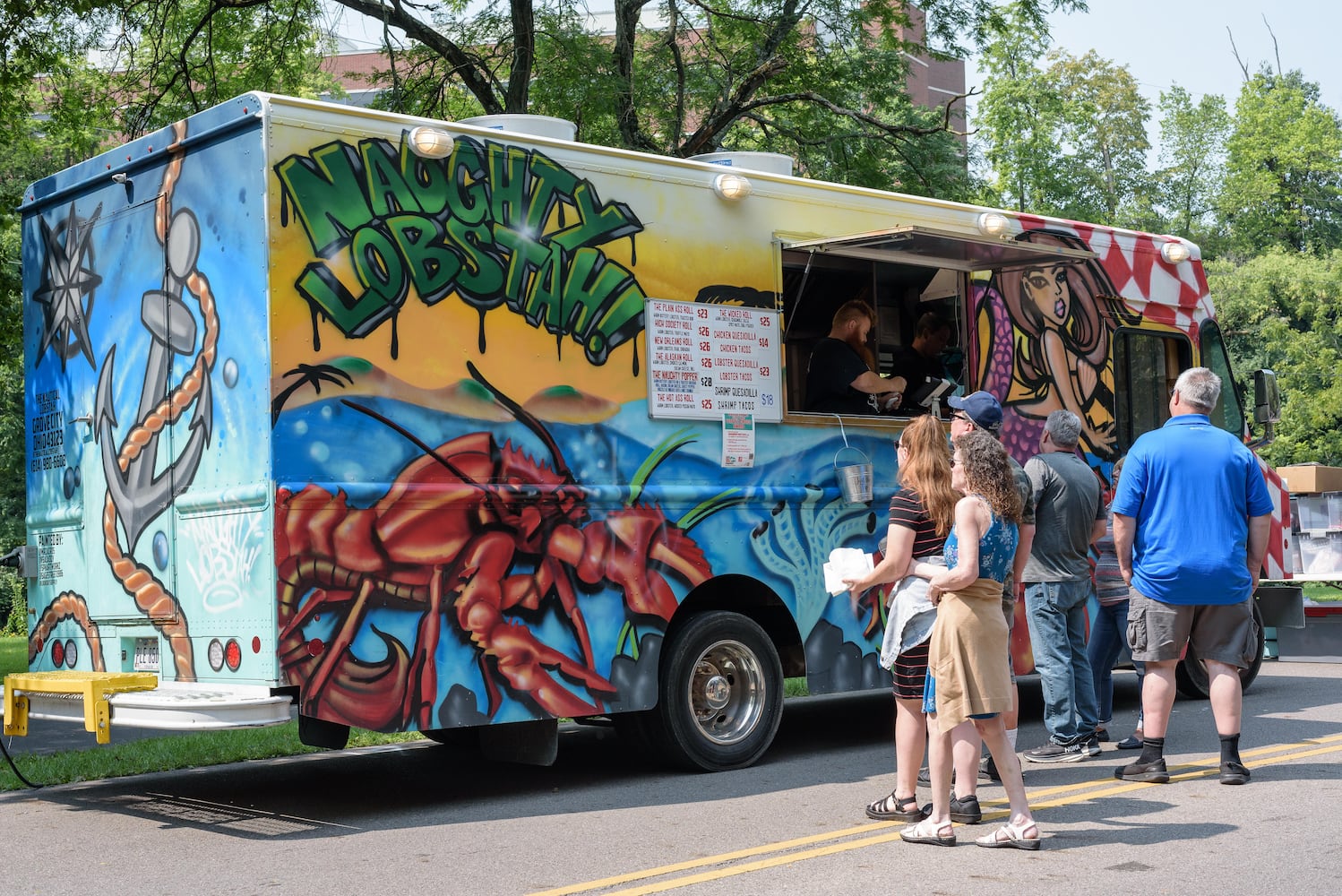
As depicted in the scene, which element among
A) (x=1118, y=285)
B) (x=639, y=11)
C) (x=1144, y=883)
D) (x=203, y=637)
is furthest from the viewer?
(x=639, y=11)

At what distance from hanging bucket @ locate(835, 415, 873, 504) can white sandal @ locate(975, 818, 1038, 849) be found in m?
3.08

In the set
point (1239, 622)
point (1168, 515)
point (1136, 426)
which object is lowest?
point (1239, 622)

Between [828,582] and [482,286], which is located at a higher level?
[482,286]

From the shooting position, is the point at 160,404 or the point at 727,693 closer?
the point at 160,404

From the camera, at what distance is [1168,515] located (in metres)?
7.16

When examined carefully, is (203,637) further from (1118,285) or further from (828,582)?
(1118,285)

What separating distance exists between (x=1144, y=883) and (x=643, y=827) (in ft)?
7.44

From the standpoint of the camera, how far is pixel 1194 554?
7105mm

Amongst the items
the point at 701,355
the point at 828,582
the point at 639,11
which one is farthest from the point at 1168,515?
the point at 639,11

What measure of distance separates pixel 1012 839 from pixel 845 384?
146 inches

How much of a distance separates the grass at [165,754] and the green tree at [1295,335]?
2749 cm

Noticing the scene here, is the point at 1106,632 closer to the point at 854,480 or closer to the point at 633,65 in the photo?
the point at 854,480

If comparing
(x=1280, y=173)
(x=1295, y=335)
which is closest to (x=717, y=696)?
(x=1295, y=335)

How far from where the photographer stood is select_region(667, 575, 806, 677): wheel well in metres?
8.10
